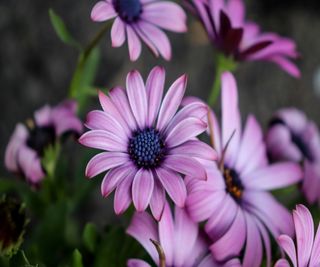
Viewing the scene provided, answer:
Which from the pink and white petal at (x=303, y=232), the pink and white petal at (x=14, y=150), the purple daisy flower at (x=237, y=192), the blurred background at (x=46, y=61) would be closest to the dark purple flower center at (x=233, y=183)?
the purple daisy flower at (x=237, y=192)

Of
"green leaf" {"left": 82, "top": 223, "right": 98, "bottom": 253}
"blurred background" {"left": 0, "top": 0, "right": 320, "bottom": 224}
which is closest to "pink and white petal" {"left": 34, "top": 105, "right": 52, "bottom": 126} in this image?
"green leaf" {"left": 82, "top": 223, "right": 98, "bottom": 253}

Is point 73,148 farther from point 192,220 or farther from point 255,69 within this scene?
point 192,220

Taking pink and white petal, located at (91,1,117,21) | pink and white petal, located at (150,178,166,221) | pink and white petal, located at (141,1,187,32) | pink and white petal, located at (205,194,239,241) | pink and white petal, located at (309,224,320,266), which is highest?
pink and white petal, located at (91,1,117,21)

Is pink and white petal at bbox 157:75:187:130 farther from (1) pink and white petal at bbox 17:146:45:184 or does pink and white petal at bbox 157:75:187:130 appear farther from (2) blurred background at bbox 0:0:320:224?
(2) blurred background at bbox 0:0:320:224

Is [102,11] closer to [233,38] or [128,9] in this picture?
[128,9]

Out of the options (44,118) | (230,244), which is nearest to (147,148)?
(230,244)

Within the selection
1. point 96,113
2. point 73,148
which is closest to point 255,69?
point 73,148

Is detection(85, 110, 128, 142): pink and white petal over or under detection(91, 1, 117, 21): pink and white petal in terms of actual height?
under

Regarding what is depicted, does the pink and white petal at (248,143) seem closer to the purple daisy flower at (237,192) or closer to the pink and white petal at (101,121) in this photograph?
the purple daisy flower at (237,192)
